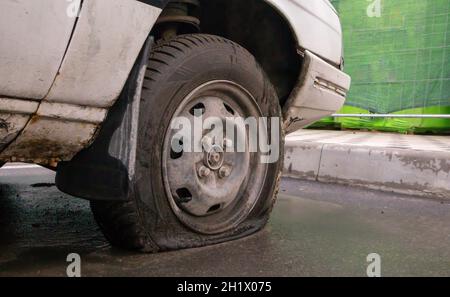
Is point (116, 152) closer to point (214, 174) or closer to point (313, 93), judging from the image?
point (214, 174)

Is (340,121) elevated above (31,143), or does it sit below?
above

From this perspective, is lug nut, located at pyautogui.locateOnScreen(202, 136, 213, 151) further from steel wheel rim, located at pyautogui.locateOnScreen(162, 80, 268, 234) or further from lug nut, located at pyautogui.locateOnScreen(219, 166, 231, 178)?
lug nut, located at pyautogui.locateOnScreen(219, 166, 231, 178)

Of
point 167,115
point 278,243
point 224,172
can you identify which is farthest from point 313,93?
point 167,115

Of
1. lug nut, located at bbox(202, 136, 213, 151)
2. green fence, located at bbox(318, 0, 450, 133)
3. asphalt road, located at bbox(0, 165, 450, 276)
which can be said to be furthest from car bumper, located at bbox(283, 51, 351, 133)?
green fence, located at bbox(318, 0, 450, 133)

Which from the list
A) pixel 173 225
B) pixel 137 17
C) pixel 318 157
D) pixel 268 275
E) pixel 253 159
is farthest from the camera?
pixel 318 157

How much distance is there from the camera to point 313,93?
8.46 feet

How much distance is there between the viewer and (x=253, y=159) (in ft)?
7.47

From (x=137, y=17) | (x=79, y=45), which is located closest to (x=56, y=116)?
(x=79, y=45)

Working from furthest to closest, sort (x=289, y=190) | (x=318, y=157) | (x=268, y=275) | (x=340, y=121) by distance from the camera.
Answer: (x=340, y=121)
(x=318, y=157)
(x=289, y=190)
(x=268, y=275)

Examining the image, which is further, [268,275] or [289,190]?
[289,190]

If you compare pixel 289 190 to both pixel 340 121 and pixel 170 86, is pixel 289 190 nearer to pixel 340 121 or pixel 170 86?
pixel 170 86

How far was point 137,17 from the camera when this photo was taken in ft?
5.05
